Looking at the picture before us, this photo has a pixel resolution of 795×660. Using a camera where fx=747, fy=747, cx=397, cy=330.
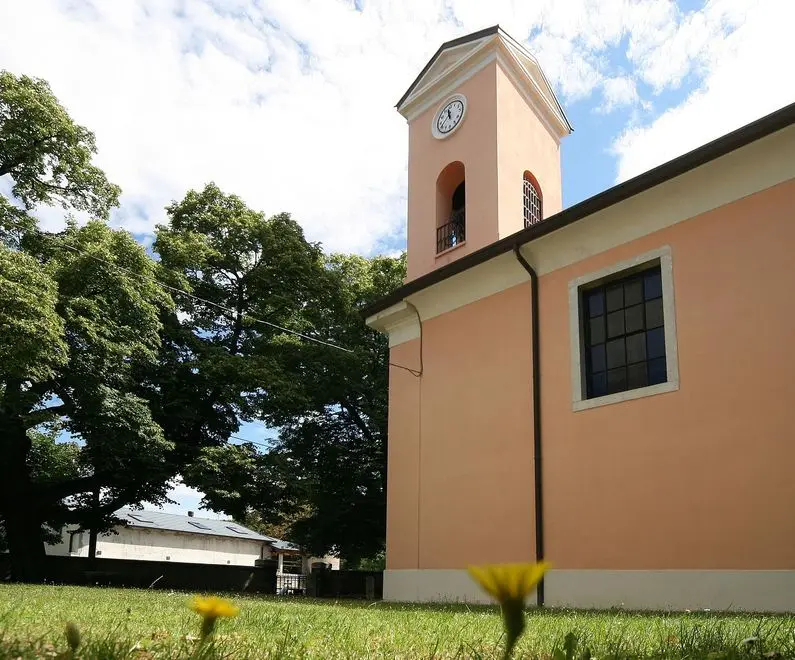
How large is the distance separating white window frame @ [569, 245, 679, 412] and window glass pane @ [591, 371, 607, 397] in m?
0.15

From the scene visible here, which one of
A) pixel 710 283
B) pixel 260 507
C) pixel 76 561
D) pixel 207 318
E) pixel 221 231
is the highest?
pixel 221 231

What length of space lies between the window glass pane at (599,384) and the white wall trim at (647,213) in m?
1.78

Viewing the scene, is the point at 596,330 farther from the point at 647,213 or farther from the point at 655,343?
the point at 647,213

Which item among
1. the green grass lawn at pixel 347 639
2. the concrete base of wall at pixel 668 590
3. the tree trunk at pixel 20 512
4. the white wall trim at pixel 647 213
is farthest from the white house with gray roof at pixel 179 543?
the green grass lawn at pixel 347 639

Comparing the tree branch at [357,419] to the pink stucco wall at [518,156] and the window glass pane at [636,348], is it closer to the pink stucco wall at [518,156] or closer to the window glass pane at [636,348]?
the pink stucco wall at [518,156]

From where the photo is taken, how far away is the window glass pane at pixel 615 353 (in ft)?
34.3

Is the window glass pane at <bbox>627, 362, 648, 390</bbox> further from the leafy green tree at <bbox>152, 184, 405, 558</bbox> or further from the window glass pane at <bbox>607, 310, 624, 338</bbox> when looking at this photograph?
the leafy green tree at <bbox>152, 184, 405, 558</bbox>

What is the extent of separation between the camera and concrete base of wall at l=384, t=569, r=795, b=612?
26.3 ft

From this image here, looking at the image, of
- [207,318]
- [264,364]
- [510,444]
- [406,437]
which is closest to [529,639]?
[510,444]

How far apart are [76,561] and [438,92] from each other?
54.0 feet

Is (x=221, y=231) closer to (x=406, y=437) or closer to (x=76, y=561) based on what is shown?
(x=76, y=561)

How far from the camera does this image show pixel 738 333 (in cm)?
898

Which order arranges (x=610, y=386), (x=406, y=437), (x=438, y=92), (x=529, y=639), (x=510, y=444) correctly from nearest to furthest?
Answer: 1. (x=529, y=639)
2. (x=610, y=386)
3. (x=510, y=444)
4. (x=406, y=437)
5. (x=438, y=92)

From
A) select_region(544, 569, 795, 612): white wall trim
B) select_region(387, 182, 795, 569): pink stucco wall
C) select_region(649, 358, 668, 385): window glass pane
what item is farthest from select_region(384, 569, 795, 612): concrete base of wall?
select_region(649, 358, 668, 385): window glass pane
